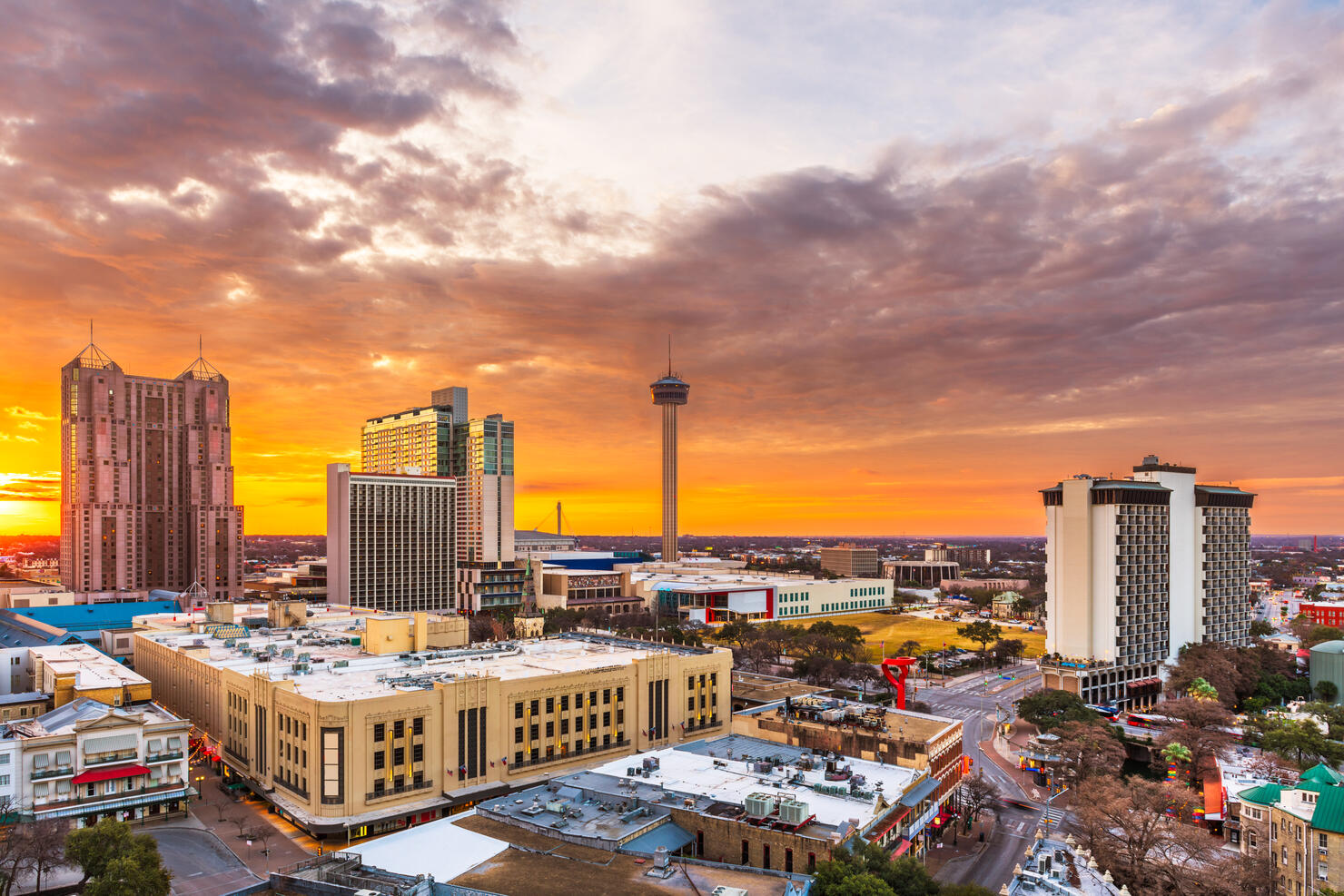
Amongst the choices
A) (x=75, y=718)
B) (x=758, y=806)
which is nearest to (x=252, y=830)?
(x=75, y=718)

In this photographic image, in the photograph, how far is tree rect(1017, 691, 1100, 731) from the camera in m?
118

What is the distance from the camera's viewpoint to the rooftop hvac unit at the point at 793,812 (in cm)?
6053

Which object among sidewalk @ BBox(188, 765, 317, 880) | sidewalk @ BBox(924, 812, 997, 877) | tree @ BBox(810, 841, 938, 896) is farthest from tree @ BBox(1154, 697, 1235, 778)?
sidewalk @ BBox(188, 765, 317, 880)

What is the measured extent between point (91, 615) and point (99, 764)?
11830 cm

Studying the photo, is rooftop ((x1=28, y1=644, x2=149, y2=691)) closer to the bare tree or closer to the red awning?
the red awning

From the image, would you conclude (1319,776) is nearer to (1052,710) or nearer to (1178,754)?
(1178,754)

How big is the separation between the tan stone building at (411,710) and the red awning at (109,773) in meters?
9.91

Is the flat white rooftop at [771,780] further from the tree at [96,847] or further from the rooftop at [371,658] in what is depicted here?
the tree at [96,847]

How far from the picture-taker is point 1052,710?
122 m

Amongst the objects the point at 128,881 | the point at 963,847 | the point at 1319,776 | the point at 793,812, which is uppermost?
the point at 793,812

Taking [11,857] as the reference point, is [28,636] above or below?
below

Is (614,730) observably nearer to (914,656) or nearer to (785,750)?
(785,750)

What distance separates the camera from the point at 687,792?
68.2 m

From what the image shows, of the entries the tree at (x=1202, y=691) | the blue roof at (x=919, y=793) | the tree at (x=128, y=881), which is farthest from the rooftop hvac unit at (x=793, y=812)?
the tree at (x=1202, y=691)
